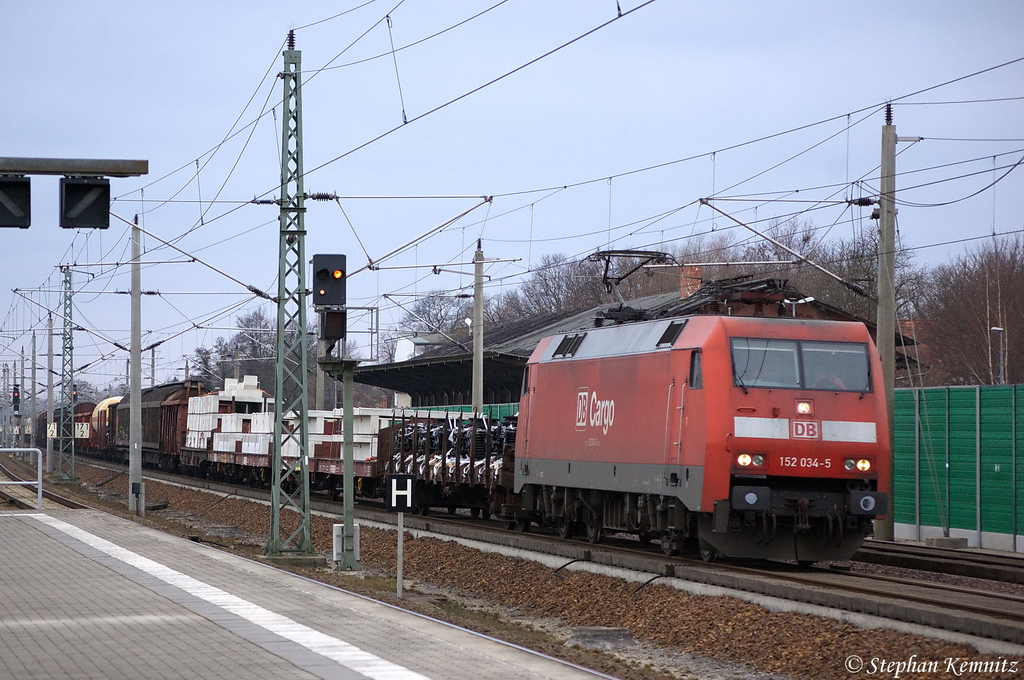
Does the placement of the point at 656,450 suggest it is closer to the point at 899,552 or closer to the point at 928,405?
the point at 899,552

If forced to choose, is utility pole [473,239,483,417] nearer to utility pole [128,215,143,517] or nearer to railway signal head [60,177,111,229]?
utility pole [128,215,143,517]

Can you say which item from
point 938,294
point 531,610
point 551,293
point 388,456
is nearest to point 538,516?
point 531,610

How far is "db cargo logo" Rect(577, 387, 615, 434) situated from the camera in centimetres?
1891

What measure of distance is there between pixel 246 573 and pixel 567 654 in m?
6.08

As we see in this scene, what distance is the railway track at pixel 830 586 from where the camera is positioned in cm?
1092

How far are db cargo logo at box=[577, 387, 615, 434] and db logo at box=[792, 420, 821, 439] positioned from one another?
142 inches

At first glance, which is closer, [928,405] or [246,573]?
[246,573]

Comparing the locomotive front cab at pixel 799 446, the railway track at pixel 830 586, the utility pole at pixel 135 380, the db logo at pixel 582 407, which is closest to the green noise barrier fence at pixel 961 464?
the railway track at pixel 830 586

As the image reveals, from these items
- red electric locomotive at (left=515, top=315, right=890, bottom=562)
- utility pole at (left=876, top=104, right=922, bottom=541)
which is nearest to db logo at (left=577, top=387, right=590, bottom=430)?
red electric locomotive at (left=515, top=315, right=890, bottom=562)

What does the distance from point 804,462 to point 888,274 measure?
25.7ft

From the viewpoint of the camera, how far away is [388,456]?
3300cm

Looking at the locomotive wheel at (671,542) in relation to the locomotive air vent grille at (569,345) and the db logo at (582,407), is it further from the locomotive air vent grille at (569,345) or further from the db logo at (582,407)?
the locomotive air vent grille at (569,345)

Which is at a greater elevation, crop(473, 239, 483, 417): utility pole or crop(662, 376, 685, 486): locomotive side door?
crop(473, 239, 483, 417): utility pole

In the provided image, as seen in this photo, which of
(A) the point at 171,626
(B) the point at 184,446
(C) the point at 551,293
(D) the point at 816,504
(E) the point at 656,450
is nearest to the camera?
(A) the point at 171,626
